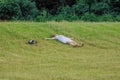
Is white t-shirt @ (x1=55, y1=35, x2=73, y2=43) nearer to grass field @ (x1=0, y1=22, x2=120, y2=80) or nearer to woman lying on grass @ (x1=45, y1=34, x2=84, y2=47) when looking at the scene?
woman lying on grass @ (x1=45, y1=34, x2=84, y2=47)

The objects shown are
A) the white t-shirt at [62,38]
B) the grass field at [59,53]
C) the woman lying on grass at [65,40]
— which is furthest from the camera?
the white t-shirt at [62,38]

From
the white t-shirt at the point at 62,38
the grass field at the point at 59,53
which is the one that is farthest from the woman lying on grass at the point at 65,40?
the grass field at the point at 59,53

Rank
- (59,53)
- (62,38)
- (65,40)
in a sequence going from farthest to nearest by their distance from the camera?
(62,38), (65,40), (59,53)

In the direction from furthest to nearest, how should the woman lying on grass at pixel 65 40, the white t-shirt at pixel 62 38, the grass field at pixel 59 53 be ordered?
the white t-shirt at pixel 62 38, the woman lying on grass at pixel 65 40, the grass field at pixel 59 53

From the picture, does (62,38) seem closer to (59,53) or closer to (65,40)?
(65,40)

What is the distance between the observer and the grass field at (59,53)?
14.9 meters

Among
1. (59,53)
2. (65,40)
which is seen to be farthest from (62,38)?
(59,53)

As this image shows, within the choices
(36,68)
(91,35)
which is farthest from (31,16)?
(36,68)

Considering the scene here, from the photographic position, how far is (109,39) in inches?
969

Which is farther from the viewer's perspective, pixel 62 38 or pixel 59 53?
pixel 62 38

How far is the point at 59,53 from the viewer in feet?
67.6

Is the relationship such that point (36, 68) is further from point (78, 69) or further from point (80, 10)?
point (80, 10)

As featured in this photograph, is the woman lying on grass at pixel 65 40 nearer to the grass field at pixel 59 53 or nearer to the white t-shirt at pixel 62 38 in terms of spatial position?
the white t-shirt at pixel 62 38

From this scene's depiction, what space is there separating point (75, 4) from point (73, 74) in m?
31.6
